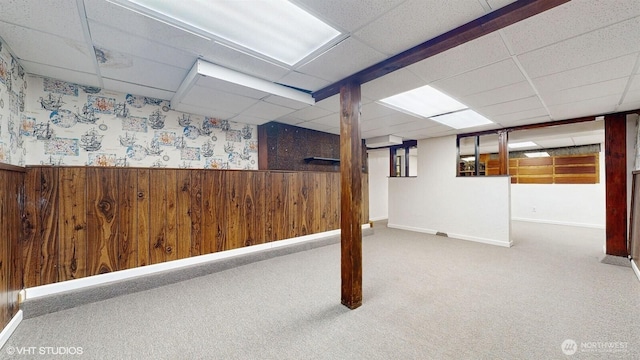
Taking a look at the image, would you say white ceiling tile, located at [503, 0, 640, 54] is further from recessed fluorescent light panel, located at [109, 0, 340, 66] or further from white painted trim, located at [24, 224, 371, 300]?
white painted trim, located at [24, 224, 371, 300]

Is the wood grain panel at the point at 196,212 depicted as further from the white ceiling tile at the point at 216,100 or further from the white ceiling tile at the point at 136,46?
the white ceiling tile at the point at 136,46

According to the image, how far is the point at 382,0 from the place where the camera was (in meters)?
1.50

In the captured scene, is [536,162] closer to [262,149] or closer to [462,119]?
[462,119]

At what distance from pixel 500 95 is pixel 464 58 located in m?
1.34

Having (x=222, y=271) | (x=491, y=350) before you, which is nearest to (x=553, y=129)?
(x=491, y=350)

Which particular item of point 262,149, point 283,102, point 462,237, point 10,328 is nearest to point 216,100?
point 283,102

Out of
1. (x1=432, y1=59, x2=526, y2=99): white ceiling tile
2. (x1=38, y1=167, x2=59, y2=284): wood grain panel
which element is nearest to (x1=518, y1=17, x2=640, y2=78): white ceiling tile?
(x1=432, y1=59, x2=526, y2=99): white ceiling tile

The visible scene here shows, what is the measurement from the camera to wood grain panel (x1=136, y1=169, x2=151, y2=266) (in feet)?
9.71

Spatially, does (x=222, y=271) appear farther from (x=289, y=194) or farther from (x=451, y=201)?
Answer: (x=451, y=201)

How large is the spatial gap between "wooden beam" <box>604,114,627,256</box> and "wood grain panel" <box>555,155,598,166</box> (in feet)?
14.2

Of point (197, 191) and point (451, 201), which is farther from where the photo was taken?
point (451, 201)

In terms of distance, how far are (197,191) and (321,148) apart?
2.68 meters

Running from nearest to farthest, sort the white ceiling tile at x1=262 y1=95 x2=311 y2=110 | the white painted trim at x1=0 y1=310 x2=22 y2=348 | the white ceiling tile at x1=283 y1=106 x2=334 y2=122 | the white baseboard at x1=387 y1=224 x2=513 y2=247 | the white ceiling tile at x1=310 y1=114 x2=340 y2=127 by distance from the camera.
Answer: the white painted trim at x1=0 y1=310 x2=22 y2=348 → the white ceiling tile at x1=262 y1=95 x2=311 y2=110 → the white ceiling tile at x1=283 y1=106 x2=334 y2=122 → the white ceiling tile at x1=310 y1=114 x2=340 y2=127 → the white baseboard at x1=387 y1=224 x2=513 y2=247

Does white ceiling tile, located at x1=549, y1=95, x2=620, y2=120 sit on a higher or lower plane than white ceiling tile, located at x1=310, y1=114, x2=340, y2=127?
lower
